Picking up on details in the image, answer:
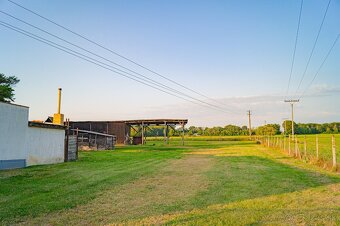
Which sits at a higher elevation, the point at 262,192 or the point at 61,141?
the point at 61,141

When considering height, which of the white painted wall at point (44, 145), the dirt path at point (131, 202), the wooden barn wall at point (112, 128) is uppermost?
the wooden barn wall at point (112, 128)

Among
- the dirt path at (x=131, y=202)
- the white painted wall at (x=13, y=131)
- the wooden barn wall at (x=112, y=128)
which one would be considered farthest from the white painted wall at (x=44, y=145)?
the wooden barn wall at (x=112, y=128)

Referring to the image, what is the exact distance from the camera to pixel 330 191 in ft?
27.6

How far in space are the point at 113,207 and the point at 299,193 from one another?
495 centimetres

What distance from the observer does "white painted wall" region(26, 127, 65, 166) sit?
15327 mm

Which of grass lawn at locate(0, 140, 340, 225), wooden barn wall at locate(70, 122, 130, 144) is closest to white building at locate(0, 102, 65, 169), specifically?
grass lawn at locate(0, 140, 340, 225)

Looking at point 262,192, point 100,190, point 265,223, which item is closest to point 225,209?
point 265,223

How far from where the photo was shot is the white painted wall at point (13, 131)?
13395 millimetres

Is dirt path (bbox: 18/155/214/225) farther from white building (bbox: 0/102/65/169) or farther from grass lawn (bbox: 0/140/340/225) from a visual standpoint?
white building (bbox: 0/102/65/169)

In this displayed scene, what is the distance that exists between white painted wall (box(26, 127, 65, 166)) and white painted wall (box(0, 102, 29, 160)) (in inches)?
20.2

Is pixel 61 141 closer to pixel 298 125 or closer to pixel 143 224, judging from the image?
pixel 143 224

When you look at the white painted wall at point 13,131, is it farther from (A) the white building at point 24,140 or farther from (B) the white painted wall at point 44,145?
(B) the white painted wall at point 44,145

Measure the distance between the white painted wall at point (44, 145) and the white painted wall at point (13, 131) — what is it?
0.51 meters

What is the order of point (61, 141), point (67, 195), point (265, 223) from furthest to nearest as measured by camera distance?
point (61, 141) → point (67, 195) → point (265, 223)
